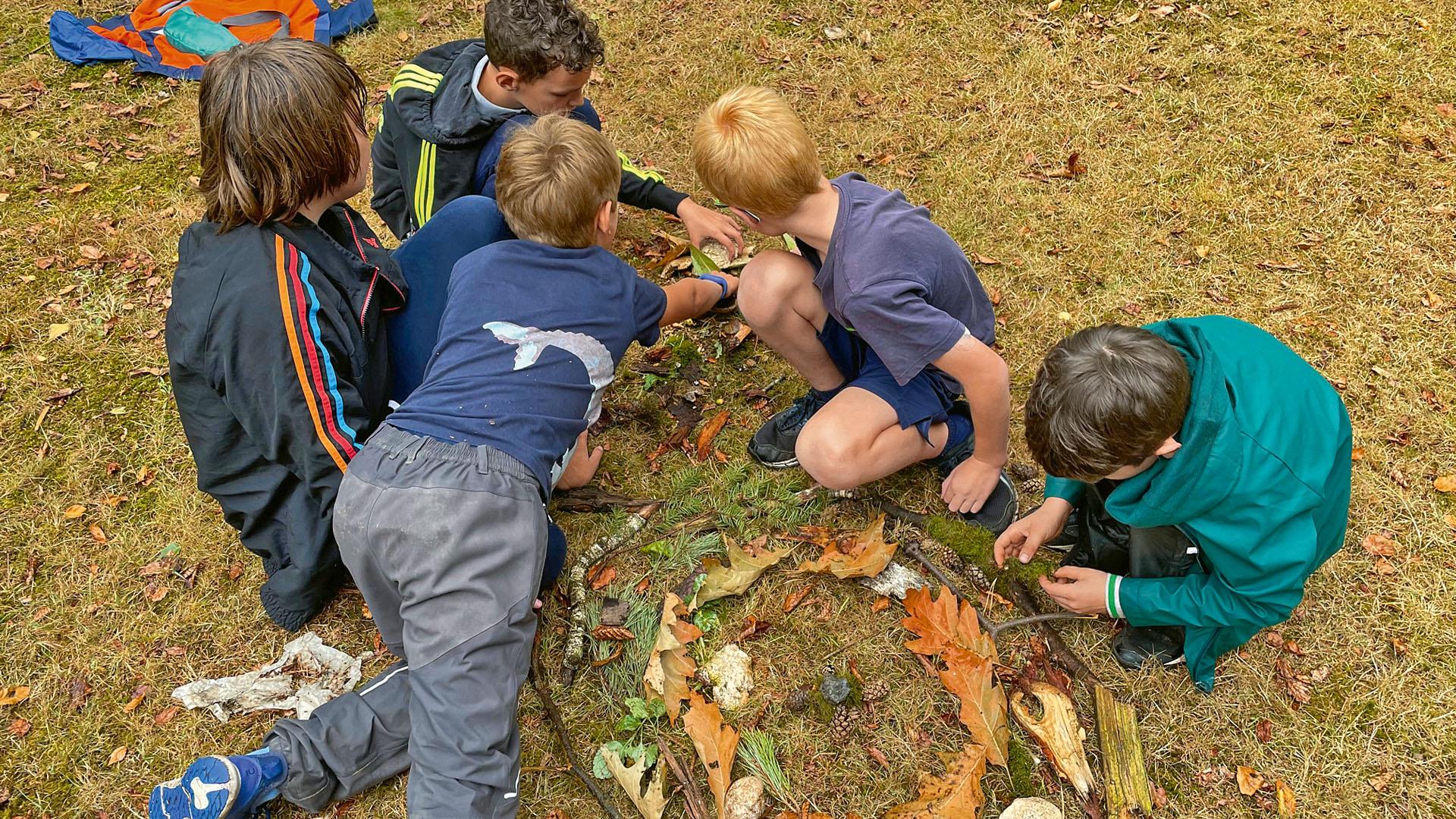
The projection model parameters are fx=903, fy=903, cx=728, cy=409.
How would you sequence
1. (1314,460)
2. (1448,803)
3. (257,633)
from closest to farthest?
1. (1314,460)
2. (1448,803)
3. (257,633)

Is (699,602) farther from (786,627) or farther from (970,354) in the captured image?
(970,354)

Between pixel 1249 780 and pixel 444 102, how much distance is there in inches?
140

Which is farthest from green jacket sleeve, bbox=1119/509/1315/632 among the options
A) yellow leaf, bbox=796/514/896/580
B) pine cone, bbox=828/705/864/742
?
pine cone, bbox=828/705/864/742

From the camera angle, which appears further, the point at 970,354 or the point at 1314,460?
the point at 970,354

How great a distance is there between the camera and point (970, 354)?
8.53 feet

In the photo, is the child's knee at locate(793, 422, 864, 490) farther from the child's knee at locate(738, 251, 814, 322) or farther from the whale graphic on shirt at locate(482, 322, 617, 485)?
the whale graphic on shirt at locate(482, 322, 617, 485)

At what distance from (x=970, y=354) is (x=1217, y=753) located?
1.34m

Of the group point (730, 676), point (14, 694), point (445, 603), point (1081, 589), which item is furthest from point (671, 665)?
point (14, 694)

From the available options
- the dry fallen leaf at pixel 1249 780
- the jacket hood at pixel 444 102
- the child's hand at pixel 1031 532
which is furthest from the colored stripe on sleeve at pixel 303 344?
the dry fallen leaf at pixel 1249 780

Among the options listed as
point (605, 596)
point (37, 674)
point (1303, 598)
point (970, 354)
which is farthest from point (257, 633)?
point (1303, 598)

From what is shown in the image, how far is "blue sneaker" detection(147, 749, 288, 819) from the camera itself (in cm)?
241

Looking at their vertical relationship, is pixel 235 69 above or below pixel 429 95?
above

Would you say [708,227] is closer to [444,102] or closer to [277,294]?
[444,102]

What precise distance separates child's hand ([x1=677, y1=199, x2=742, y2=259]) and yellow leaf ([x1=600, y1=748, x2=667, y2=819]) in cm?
194
